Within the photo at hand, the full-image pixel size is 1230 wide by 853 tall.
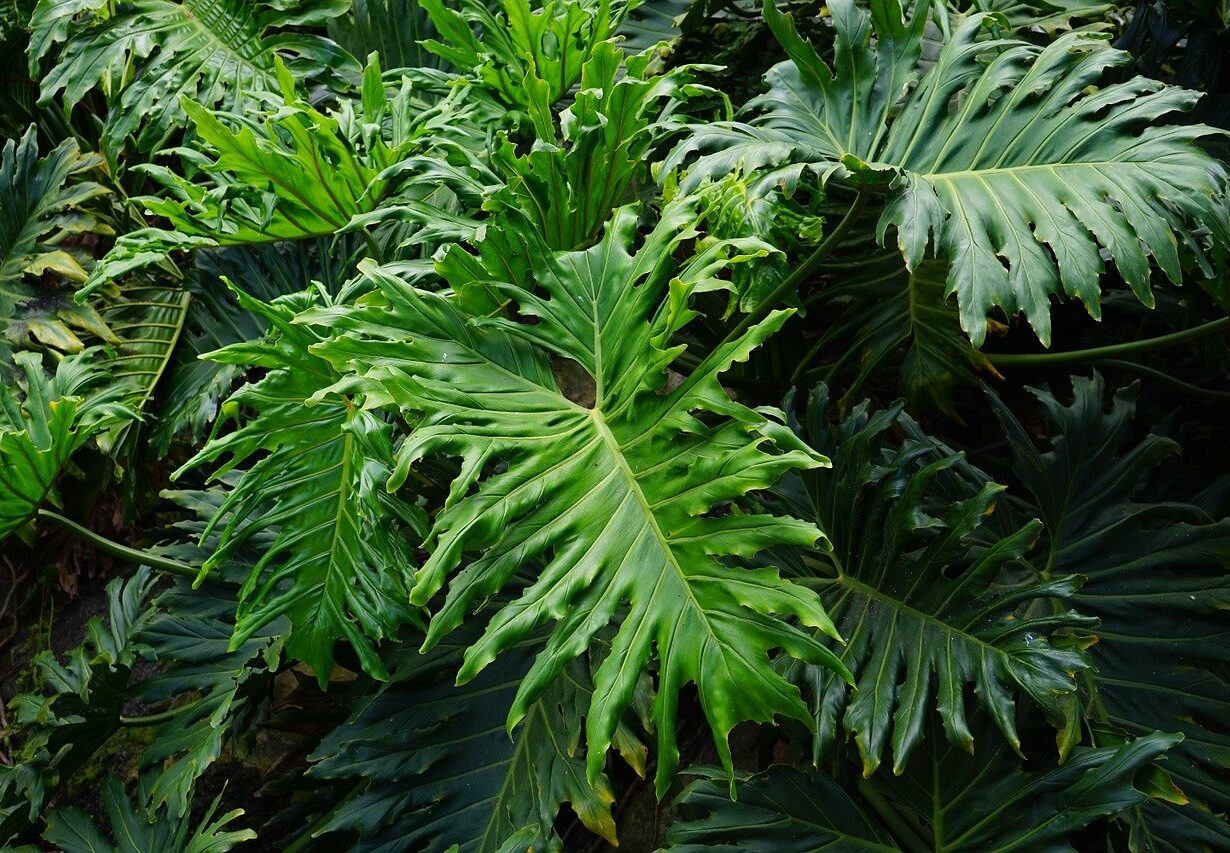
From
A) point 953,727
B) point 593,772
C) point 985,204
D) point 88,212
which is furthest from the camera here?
point 88,212

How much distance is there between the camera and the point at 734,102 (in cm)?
215

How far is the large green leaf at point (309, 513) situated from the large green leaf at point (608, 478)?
173 millimetres

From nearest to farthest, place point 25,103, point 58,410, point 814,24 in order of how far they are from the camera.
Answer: point 58,410 → point 814,24 → point 25,103

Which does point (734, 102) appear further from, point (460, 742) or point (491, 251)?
point (460, 742)

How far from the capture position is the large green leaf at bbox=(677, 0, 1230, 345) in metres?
1.23

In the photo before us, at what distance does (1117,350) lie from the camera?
1.71 meters

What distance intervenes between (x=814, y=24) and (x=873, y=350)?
31.3 inches

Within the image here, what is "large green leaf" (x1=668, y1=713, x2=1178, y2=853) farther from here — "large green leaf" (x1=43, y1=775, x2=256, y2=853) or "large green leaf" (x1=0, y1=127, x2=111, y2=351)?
"large green leaf" (x1=0, y1=127, x2=111, y2=351)

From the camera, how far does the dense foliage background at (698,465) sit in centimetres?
118

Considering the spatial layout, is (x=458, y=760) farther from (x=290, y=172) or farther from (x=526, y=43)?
(x=526, y=43)

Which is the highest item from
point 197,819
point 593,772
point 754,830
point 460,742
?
point 593,772

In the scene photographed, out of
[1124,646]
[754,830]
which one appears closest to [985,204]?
[1124,646]

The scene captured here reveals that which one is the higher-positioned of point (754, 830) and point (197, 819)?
point (754, 830)

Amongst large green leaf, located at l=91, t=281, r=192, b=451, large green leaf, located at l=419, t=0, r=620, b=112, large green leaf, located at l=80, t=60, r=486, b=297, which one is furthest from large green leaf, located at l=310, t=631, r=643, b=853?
large green leaf, located at l=91, t=281, r=192, b=451
